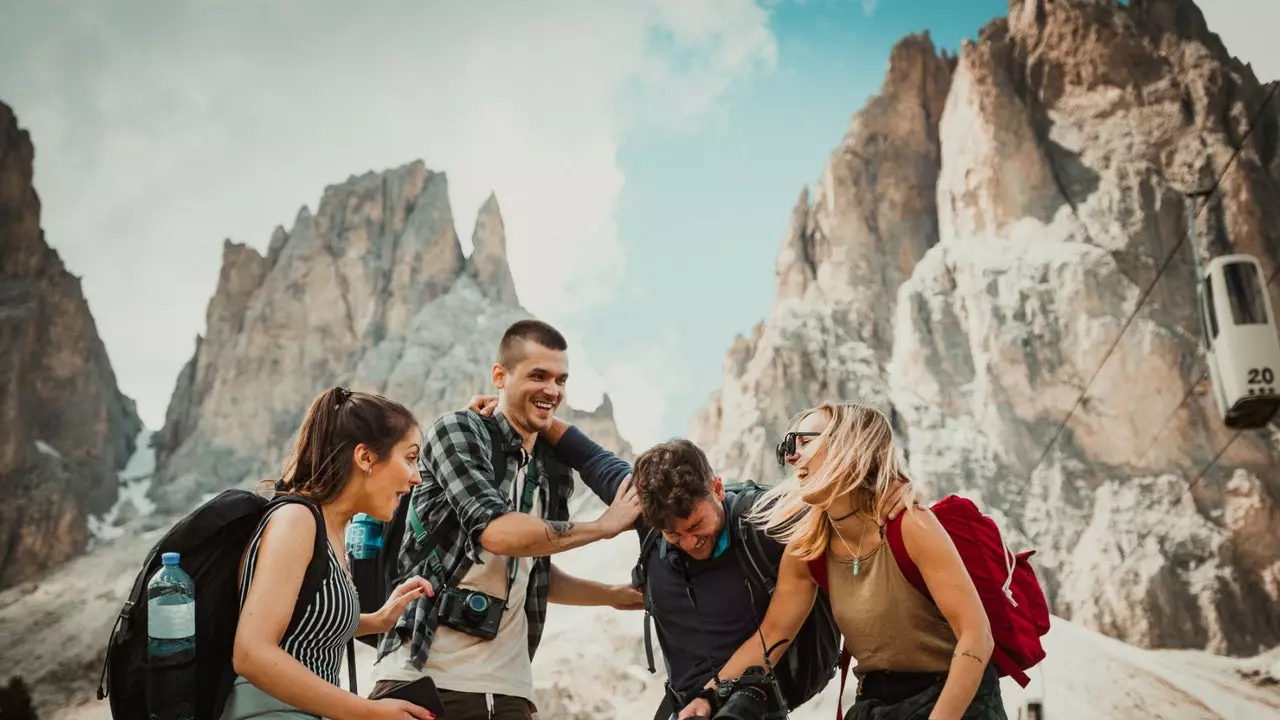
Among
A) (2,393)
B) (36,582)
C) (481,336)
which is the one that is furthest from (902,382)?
(2,393)

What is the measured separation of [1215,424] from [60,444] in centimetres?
4725

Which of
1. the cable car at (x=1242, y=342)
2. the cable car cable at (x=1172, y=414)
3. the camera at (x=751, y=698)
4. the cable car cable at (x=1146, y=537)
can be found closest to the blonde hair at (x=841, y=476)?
the camera at (x=751, y=698)

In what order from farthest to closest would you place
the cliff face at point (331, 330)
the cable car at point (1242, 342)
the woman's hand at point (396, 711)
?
1. the cliff face at point (331, 330)
2. the cable car at point (1242, 342)
3. the woman's hand at point (396, 711)

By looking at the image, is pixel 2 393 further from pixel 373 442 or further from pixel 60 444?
pixel 373 442

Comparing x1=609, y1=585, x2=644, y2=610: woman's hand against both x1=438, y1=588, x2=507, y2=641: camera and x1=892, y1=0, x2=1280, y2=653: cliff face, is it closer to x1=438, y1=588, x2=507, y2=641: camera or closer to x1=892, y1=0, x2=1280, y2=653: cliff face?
x1=438, y1=588, x2=507, y2=641: camera

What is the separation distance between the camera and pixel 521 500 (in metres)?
3.11

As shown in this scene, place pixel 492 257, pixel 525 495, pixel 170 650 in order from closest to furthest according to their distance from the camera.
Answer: pixel 170 650 → pixel 525 495 → pixel 492 257

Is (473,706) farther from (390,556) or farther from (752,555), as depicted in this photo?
(752,555)

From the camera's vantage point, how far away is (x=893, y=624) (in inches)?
95.2

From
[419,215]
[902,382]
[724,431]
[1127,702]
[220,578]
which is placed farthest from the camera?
[419,215]

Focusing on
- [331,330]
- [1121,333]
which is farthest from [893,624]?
[331,330]

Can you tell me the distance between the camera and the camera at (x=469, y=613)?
111 inches

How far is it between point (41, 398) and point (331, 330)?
13.9m

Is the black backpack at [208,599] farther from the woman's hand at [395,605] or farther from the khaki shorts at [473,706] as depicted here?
the khaki shorts at [473,706]
